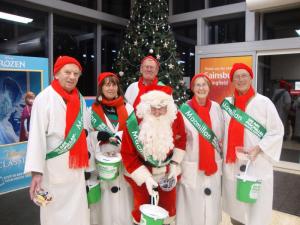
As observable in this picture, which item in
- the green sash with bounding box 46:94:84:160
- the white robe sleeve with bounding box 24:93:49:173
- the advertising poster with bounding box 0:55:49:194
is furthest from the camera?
the advertising poster with bounding box 0:55:49:194

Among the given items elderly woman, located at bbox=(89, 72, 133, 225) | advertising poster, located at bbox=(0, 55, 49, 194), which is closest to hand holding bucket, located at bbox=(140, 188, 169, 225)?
elderly woman, located at bbox=(89, 72, 133, 225)

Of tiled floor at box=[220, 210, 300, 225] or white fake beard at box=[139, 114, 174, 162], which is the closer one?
white fake beard at box=[139, 114, 174, 162]

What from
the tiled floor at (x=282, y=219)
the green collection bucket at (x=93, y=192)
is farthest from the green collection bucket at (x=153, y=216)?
the tiled floor at (x=282, y=219)

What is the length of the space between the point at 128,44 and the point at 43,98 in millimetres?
3756

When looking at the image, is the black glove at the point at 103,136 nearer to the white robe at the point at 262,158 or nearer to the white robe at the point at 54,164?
the white robe at the point at 54,164

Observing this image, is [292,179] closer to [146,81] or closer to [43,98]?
[146,81]

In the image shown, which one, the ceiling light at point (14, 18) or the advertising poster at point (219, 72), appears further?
the advertising poster at point (219, 72)

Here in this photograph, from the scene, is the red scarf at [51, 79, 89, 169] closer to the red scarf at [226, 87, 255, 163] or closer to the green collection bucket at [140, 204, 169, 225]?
the green collection bucket at [140, 204, 169, 225]

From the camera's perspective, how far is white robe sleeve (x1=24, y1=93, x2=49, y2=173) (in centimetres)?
199

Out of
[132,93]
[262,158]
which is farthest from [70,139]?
[262,158]

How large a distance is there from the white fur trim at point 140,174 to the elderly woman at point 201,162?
46cm

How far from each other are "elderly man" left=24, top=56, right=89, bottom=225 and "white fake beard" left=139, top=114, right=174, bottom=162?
492mm

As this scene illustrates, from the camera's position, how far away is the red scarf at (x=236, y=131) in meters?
2.42

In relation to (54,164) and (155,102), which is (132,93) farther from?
(54,164)
